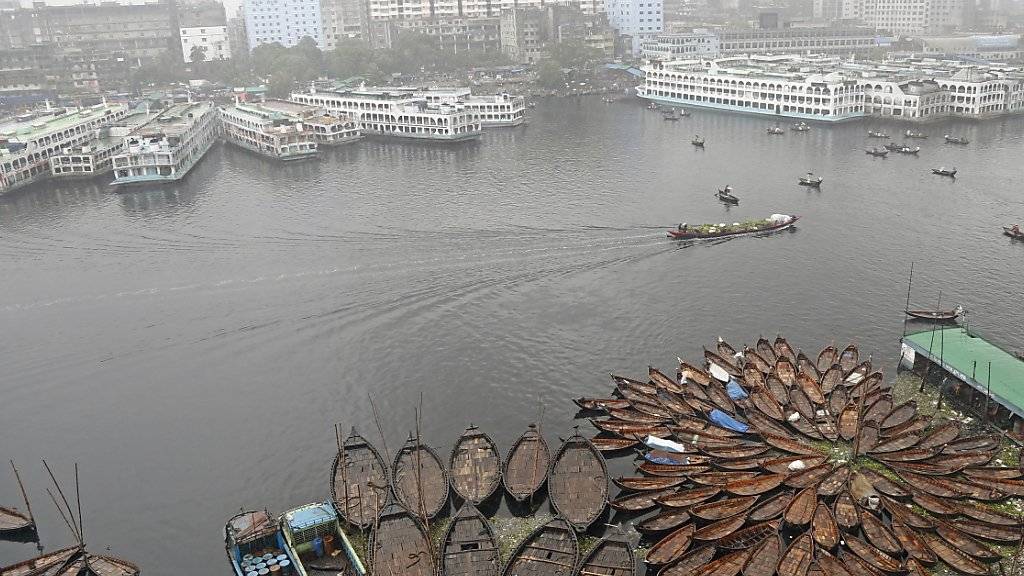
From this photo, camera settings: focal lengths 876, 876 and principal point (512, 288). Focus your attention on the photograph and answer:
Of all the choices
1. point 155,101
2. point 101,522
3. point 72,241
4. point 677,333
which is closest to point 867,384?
point 677,333

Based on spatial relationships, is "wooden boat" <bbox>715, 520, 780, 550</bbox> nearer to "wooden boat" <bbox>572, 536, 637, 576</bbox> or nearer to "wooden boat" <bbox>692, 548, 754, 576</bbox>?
"wooden boat" <bbox>692, 548, 754, 576</bbox>

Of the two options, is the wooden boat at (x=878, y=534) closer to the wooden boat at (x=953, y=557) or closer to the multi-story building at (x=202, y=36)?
the wooden boat at (x=953, y=557)

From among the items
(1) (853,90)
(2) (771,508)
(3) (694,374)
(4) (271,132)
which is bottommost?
(2) (771,508)

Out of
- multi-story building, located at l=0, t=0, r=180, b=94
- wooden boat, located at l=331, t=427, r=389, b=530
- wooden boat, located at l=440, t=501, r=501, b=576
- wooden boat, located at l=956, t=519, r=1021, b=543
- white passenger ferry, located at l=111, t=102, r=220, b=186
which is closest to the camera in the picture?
wooden boat, located at l=956, t=519, r=1021, b=543

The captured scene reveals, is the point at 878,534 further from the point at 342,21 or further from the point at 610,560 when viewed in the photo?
the point at 342,21

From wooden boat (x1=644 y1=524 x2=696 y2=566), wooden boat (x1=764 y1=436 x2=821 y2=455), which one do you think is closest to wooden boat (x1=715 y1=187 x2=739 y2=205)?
wooden boat (x1=764 y1=436 x2=821 y2=455)

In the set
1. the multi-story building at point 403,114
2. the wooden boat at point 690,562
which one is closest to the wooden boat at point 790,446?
the wooden boat at point 690,562

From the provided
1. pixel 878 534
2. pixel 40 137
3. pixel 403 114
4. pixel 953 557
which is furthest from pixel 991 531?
pixel 40 137
